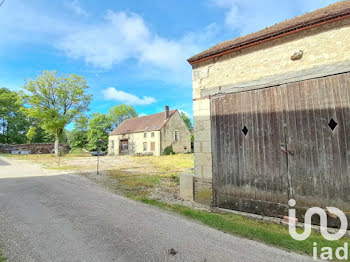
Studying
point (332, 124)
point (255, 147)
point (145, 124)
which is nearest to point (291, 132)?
point (332, 124)

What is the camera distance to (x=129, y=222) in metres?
3.89

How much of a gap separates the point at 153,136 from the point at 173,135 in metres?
3.24

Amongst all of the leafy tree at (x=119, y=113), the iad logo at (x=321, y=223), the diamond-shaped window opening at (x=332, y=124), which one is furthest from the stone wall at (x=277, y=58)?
the leafy tree at (x=119, y=113)

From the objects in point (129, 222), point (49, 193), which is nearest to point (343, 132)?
point (129, 222)

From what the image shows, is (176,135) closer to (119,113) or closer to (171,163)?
(171,163)

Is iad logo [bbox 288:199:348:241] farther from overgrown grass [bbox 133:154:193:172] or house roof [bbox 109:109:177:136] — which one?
house roof [bbox 109:109:177:136]

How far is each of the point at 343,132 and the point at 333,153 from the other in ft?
1.49

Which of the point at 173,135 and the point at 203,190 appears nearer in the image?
the point at 203,190

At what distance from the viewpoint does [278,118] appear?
4324 millimetres

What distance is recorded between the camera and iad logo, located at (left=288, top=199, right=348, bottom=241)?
3385 mm

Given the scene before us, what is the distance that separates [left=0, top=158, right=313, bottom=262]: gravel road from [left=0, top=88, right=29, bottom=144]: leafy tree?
42.5 metres

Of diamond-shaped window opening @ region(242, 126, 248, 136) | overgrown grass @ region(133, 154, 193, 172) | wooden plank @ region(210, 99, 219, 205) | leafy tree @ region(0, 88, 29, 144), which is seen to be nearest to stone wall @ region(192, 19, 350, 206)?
wooden plank @ region(210, 99, 219, 205)

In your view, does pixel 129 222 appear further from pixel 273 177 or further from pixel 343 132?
pixel 343 132

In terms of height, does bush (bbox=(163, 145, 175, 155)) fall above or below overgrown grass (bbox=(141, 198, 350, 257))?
above
